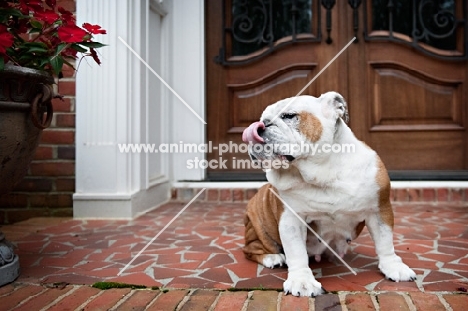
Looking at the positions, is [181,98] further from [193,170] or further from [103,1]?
[103,1]

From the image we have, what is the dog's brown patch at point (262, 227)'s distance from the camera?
1.70 m

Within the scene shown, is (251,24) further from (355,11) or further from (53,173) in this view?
(53,173)

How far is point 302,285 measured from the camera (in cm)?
140

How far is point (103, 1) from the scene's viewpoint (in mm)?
2773

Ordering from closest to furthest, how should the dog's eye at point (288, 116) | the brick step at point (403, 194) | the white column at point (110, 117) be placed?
the dog's eye at point (288, 116) < the white column at point (110, 117) < the brick step at point (403, 194)

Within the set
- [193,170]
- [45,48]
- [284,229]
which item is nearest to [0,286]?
[45,48]

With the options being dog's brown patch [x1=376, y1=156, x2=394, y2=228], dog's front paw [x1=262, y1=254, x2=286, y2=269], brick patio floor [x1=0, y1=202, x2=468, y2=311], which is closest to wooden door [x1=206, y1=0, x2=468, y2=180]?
brick patio floor [x1=0, y1=202, x2=468, y2=311]

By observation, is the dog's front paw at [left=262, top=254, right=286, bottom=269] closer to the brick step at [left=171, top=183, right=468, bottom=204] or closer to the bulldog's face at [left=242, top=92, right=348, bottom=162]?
the bulldog's face at [left=242, top=92, right=348, bottom=162]

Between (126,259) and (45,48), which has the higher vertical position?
(45,48)

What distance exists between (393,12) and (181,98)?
185 centimetres

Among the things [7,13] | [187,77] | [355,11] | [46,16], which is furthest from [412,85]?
[7,13]

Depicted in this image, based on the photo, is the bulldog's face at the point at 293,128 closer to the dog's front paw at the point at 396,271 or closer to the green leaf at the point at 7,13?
the dog's front paw at the point at 396,271

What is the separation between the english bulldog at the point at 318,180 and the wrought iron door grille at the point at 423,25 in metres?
2.19

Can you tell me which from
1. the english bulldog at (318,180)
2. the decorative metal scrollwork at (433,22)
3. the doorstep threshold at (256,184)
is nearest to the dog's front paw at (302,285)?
the english bulldog at (318,180)
